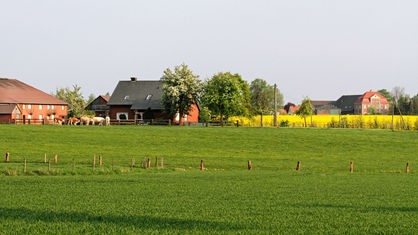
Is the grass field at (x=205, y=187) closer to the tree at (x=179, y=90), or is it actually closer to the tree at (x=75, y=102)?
the tree at (x=179, y=90)

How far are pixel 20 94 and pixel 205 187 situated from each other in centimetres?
8727

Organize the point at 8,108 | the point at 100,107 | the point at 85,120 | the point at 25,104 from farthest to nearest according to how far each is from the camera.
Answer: the point at 100,107
the point at 25,104
the point at 8,108
the point at 85,120

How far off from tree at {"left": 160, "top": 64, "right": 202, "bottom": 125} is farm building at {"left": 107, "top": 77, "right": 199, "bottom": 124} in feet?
8.50

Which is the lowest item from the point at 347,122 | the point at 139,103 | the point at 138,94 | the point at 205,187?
the point at 205,187

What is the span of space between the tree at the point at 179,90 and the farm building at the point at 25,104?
19.8 meters

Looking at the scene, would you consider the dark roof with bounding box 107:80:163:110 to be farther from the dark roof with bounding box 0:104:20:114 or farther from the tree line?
the dark roof with bounding box 0:104:20:114

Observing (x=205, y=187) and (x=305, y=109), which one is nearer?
(x=205, y=187)

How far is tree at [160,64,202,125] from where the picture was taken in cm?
10669

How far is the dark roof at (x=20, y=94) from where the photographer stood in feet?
357

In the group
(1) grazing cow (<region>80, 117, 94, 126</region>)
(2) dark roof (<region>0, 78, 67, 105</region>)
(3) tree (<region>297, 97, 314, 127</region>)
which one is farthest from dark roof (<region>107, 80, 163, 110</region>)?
(3) tree (<region>297, 97, 314, 127</region>)

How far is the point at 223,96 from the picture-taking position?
109875 mm

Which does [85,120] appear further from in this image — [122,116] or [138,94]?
[138,94]

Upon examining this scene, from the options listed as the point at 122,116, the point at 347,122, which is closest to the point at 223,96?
the point at 122,116

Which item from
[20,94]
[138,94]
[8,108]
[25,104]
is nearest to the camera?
[8,108]
